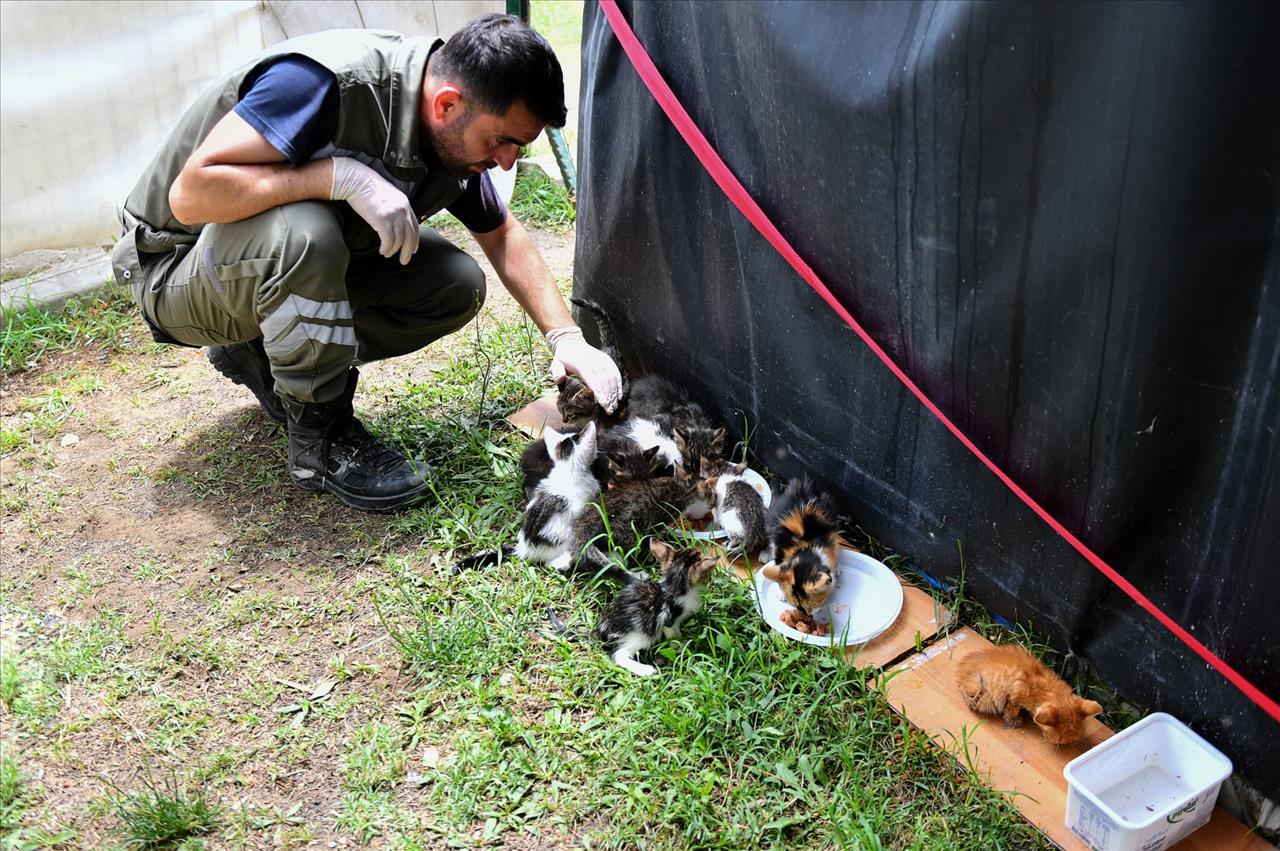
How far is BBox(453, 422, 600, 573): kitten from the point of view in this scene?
10.9 feet

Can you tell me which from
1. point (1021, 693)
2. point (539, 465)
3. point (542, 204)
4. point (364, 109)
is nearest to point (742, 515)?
point (539, 465)

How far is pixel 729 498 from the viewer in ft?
11.1

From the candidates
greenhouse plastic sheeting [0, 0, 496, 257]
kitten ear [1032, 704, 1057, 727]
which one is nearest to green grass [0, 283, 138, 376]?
greenhouse plastic sheeting [0, 0, 496, 257]

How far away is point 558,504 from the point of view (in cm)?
333

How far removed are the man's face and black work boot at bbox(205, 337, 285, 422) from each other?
1068 mm

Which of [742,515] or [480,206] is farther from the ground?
[480,206]

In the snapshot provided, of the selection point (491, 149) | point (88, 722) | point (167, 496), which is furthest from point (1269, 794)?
point (167, 496)

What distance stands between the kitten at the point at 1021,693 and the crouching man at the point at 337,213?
1605mm

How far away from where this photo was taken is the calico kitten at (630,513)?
3.34m

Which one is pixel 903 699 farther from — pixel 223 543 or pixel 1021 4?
pixel 223 543

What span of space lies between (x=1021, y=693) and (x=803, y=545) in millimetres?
726

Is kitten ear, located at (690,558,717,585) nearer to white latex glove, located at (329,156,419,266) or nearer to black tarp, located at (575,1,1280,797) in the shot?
black tarp, located at (575,1,1280,797)

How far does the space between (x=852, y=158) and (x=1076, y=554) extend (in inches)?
45.8

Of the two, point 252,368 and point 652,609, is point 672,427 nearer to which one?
point 652,609
